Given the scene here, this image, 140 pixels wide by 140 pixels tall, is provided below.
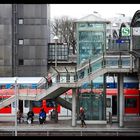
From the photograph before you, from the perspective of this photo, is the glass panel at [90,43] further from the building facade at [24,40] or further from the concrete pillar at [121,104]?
the building facade at [24,40]

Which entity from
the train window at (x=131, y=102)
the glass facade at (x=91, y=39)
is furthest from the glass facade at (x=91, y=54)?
the train window at (x=131, y=102)

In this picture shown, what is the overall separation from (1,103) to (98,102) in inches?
195

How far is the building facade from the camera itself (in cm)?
3469

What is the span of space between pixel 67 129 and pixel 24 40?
16.9 metres

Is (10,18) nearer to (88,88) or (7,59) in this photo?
(7,59)

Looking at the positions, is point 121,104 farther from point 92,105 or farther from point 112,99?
point 112,99

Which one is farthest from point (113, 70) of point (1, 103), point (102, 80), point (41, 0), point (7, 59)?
point (41, 0)

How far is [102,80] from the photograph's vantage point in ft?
73.7

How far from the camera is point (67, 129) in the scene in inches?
808

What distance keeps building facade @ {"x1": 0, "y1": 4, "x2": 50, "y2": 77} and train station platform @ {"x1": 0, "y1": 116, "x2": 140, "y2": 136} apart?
12.1m

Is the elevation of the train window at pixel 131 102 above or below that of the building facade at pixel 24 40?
below

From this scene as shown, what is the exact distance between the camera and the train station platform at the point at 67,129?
19562 mm

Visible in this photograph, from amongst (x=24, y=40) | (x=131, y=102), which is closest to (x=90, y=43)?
(x=131, y=102)

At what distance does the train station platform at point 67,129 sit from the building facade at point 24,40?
12121 millimetres
